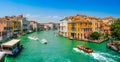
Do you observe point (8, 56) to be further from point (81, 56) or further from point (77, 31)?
point (77, 31)

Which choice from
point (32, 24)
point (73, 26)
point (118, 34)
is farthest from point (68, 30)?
point (32, 24)

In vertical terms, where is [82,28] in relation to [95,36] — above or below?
above

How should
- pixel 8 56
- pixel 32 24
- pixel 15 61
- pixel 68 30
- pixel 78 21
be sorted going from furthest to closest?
1. pixel 32 24
2. pixel 68 30
3. pixel 78 21
4. pixel 8 56
5. pixel 15 61

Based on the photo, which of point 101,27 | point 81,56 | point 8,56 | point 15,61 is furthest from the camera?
point 101,27

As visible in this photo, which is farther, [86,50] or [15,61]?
[86,50]

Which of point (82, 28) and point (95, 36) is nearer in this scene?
point (95, 36)

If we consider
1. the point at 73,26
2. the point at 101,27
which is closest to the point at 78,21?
the point at 73,26

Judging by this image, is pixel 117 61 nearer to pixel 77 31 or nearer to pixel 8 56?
pixel 8 56

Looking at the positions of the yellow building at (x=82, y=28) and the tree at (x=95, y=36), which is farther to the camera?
the yellow building at (x=82, y=28)

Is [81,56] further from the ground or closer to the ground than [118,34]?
closer to the ground

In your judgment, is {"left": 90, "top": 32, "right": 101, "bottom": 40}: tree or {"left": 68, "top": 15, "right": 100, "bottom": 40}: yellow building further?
{"left": 68, "top": 15, "right": 100, "bottom": 40}: yellow building
